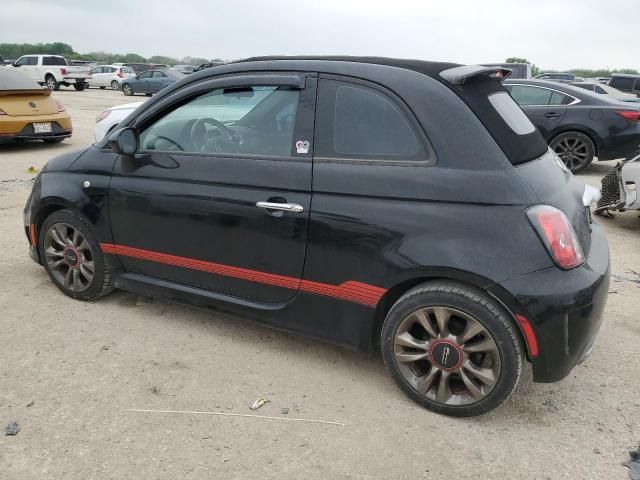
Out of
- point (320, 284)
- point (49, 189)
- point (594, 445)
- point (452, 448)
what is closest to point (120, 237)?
point (49, 189)

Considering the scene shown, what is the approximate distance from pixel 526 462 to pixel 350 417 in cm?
82

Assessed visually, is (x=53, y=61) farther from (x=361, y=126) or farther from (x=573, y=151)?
(x=361, y=126)

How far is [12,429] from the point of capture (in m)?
2.60

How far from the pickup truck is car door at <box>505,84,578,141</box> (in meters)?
26.1

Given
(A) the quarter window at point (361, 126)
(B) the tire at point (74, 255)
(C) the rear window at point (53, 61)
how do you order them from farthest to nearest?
(C) the rear window at point (53, 61), (B) the tire at point (74, 255), (A) the quarter window at point (361, 126)

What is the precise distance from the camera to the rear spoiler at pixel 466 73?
2.77 metres

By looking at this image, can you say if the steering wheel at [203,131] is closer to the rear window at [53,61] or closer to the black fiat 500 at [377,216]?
the black fiat 500 at [377,216]

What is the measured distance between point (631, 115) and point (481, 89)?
287 inches

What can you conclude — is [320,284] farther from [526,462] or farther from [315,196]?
[526,462]

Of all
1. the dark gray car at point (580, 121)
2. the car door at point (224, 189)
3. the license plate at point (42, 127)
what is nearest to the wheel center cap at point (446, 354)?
the car door at point (224, 189)

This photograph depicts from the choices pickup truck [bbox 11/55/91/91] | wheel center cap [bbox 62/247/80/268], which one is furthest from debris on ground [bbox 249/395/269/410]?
pickup truck [bbox 11/55/91/91]

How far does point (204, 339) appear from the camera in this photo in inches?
138

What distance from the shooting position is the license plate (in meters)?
9.87

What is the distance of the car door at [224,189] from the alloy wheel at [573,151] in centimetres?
745
